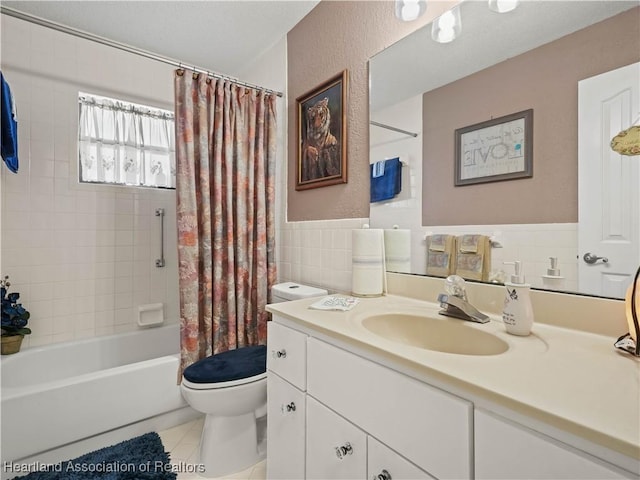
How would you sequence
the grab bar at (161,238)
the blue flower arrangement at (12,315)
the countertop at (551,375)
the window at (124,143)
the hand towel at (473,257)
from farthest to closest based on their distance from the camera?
the grab bar at (161,238), the window at (124,143), the blue flower arrangement at (12,315), the hand towel at (473,257), the countertop at (551,375)

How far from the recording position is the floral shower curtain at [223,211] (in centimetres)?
165

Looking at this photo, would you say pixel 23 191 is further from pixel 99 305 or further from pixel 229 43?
pixel 229 43

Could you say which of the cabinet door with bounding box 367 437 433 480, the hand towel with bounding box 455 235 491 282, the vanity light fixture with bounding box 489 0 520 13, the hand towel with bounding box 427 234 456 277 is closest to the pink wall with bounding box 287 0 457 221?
the vanity light fixture with bounding box 489 0 520 13

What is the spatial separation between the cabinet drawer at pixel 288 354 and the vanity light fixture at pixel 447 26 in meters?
1.27

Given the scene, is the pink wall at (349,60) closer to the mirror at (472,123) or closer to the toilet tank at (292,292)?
the mirror at (472,123)

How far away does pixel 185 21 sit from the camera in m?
1.95

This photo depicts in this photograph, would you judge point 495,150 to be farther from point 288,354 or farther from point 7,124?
point 7,124

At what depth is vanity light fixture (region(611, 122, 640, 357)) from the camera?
68cm

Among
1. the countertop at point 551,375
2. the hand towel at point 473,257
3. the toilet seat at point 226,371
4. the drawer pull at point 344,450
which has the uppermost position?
the hand towel at point 473,257

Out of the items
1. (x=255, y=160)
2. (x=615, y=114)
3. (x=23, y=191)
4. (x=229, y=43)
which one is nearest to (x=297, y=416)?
(x=615, y=114)

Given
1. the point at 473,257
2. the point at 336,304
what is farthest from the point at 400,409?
the point at 473,257

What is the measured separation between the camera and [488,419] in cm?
55

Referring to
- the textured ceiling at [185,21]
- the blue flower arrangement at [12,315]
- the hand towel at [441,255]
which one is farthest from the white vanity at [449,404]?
the textured ceiling at [185,21]

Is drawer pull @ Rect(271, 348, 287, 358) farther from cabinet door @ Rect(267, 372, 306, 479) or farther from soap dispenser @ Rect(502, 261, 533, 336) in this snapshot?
soap dispenser @ Rect(502, 261, 533, 336)
